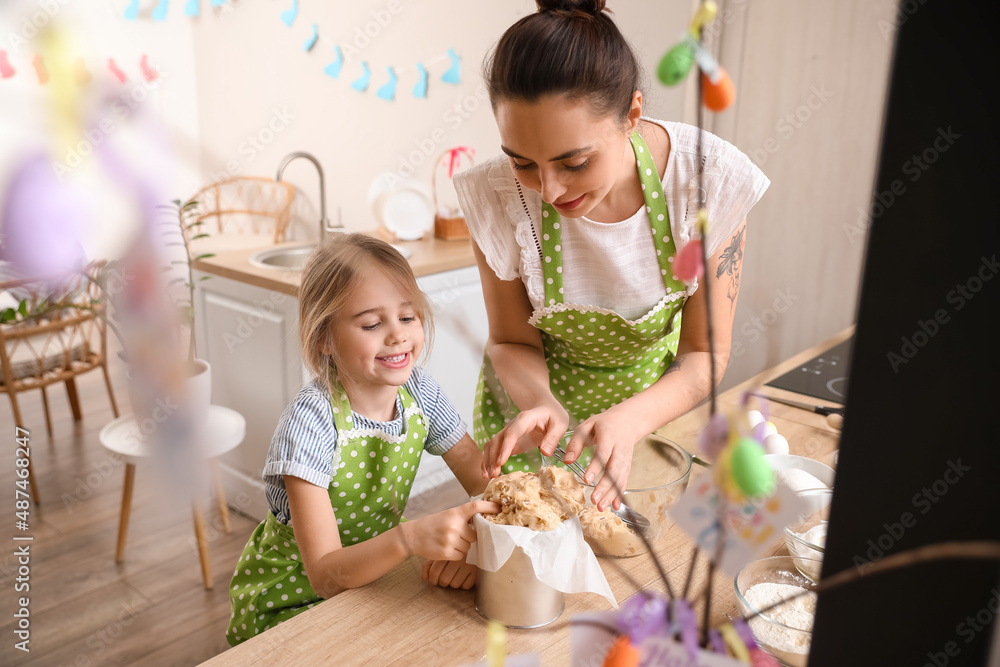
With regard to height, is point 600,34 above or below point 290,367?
above

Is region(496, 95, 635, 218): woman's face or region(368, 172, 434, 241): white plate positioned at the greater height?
region(496, 95, 635, 218): woman's face

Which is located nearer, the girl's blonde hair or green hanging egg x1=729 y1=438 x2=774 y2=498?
green hanging egg x1=729 y1=438 x2=774 y2=498

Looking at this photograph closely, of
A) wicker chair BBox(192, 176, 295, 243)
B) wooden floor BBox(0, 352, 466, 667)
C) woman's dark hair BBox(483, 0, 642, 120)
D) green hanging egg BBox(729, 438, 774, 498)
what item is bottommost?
wooden floor BBox(0, 352, 466, 667)

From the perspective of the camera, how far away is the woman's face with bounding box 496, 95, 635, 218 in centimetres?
87

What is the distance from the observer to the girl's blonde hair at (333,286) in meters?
1.03

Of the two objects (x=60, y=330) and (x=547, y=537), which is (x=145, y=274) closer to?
(x=60, y=330)

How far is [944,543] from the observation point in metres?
0.36

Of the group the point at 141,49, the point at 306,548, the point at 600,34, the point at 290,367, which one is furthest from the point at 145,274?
the point at 141,49

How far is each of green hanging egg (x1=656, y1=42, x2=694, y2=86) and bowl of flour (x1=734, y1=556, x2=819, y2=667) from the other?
46cm

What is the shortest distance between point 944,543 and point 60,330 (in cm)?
310

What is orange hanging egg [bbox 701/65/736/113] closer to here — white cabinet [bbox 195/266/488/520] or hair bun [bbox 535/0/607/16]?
hair bun [bbox 535/0/607/16]

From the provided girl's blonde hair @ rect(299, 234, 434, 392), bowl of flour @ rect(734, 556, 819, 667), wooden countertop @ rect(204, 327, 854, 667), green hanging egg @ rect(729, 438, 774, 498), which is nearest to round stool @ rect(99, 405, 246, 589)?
girl's blonde hair @ rect(299, 234, 434, 392)

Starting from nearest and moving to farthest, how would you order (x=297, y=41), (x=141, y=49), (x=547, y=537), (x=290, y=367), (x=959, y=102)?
(x=959, y=102)
(x=547, y=537)
(x=290, y=367)
(x=297, y=41)
(x=141, y=49)

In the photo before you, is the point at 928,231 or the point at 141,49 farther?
the point at 141,49
